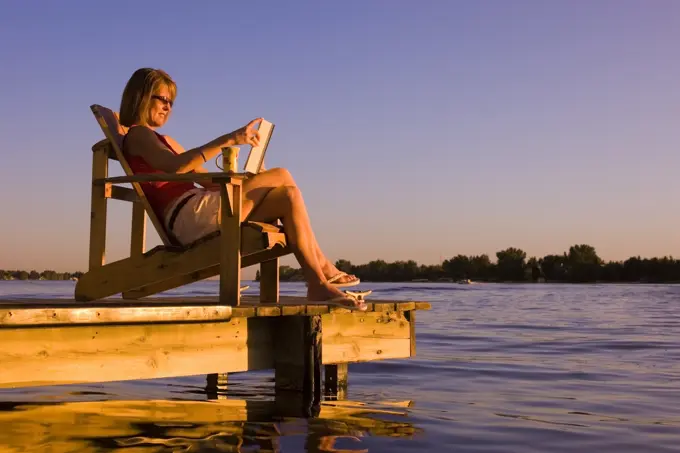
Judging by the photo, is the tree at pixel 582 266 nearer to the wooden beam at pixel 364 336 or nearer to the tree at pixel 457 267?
the tree at pixel 457 267

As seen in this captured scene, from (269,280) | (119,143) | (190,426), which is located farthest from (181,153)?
(190,426)

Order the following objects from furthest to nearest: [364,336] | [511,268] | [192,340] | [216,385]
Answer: [511,268]
[216,385]
[364,336]
[192,340]

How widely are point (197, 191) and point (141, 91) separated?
783 mm

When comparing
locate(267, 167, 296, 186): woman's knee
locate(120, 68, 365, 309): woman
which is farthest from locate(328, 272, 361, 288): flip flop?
locate(267, 167, 296, 186): woman's knee

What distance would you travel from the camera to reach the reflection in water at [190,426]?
443 cm

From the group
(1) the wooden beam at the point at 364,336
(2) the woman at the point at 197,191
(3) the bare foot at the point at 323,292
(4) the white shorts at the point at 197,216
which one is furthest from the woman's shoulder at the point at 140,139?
(1) the wooden beam at the point at 364,336

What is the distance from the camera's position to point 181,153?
5.40 metres

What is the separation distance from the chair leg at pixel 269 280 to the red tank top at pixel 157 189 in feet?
3.06

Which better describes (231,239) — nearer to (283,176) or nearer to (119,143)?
(283,176)

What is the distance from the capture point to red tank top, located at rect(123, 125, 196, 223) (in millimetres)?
5574

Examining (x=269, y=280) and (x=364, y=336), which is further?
(x=269, y=280)

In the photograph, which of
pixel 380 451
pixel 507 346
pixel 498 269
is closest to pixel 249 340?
pixel 380 451

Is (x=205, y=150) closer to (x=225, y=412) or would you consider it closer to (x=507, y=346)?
(x=225, y=412)

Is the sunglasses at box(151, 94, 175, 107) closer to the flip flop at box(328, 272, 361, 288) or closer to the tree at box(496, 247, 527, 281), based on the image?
the flip flop at box(328, 272, 361, 288)
